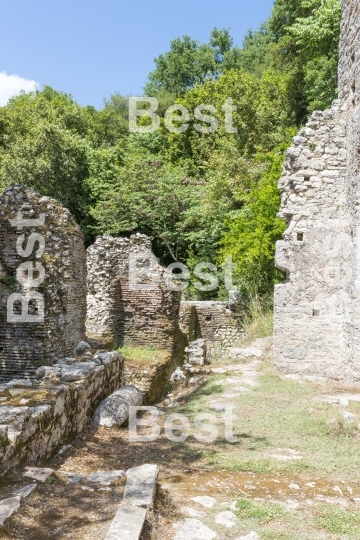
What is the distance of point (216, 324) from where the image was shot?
17641mm

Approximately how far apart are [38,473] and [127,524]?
1145mm

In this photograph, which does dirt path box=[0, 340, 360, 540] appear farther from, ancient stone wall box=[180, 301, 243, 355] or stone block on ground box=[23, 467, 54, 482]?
ancient stone wall box=[180, 301, 243, 355]

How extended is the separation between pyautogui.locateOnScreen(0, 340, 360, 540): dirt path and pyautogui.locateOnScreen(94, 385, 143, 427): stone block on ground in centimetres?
18

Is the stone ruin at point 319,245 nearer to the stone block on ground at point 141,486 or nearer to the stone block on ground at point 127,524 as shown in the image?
the stone block on ground at point 141,486

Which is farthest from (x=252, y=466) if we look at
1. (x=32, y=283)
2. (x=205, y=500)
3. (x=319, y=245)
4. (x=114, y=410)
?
(x=319, y=245)

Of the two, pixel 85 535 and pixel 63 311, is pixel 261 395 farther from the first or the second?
pixel 85 535

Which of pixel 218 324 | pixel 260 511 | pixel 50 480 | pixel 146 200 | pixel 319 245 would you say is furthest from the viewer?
pixel 146 200

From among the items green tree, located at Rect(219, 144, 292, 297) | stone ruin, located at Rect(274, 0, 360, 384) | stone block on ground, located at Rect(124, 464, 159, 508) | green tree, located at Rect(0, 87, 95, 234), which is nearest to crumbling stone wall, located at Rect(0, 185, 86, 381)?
stone block on ground, located at Rect(124, 464, 159, 508)

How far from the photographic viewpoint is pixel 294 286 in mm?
9922

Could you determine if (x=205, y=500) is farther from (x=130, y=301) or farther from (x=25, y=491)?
(x=130, y=301)

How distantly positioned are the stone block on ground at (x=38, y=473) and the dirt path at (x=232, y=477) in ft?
0.32

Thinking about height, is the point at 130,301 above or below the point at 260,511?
above

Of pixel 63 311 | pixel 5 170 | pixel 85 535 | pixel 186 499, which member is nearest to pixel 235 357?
pixel 63 311

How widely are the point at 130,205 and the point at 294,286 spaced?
14.6 meters
